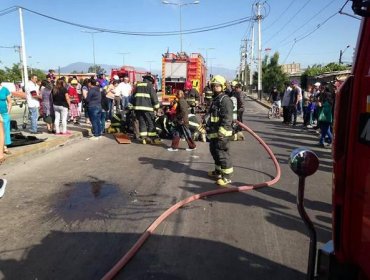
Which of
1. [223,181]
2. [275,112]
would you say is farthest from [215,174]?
[275,112]

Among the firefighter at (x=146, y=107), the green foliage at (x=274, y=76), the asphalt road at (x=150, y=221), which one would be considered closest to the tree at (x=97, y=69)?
the firefighter at (x=146, y=107)

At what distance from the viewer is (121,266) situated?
369 cm

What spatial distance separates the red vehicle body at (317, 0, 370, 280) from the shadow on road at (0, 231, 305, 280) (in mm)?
1395

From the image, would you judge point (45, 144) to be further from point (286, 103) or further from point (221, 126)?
point (286, 103)

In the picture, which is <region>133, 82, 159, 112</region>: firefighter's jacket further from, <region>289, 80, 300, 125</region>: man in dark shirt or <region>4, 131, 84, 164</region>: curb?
<region>289, 80, 300, 125</region>: man in dark shirt

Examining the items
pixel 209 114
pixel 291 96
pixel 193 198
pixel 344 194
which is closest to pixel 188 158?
pixel 209 114

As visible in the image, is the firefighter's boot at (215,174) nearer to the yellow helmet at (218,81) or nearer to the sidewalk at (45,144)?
the yellow helmet at (218,81)

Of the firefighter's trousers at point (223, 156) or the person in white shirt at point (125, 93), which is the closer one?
the firefighter's trousers at point (223, 156)

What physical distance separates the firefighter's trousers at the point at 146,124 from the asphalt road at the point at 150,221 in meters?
2.48

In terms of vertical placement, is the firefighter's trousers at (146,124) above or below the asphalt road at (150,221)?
above

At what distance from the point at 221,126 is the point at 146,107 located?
4.66 meters

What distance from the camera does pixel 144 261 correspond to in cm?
392

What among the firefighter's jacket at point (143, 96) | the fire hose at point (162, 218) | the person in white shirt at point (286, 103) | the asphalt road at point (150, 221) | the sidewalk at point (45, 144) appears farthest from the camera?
the person in white shirt at point (286, 103)

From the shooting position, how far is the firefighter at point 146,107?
A: 1091 centimetres
